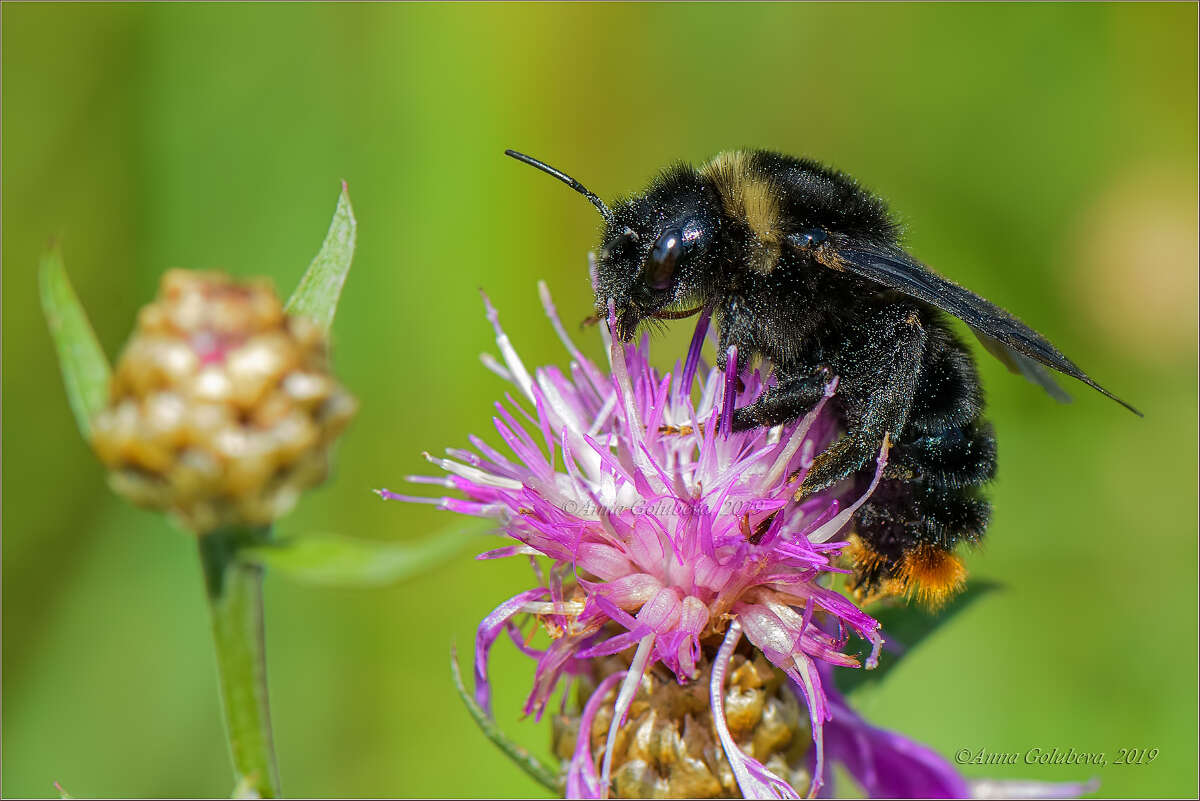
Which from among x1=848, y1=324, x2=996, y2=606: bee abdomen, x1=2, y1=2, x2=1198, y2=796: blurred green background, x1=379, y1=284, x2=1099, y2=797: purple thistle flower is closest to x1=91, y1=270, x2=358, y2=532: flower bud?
x1=379, y1=284, x2=1099, y2=797: purple thistle flower

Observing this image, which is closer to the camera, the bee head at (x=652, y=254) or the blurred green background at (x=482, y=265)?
the bee head at (x=652, y=254)

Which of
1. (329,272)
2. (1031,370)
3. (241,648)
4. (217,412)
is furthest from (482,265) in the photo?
(217,412)

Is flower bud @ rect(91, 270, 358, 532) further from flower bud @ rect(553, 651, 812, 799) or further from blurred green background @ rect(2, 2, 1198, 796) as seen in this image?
blurred green background @ rect(2, 2, 1198, 796)

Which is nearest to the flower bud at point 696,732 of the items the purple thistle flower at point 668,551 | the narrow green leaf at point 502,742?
the purple thistle flower at point 668,551

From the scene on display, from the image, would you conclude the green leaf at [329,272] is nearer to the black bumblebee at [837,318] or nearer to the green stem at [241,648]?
the green stem at [241,648]

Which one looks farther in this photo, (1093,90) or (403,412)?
(1093,90)

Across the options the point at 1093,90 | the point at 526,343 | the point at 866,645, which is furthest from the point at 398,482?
the point at 1093,90

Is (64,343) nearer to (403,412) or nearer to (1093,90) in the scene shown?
(403,412)
